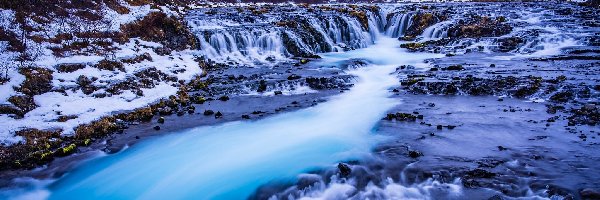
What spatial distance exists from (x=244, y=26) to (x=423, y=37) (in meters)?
14.5

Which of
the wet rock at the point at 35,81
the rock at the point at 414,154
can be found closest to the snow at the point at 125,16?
the wet rock at the point at 35,81

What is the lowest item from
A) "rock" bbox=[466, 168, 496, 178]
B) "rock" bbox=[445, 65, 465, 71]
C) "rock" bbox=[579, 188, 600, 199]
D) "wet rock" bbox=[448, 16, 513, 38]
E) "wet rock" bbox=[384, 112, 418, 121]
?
"rock" bbox=[579, 188, 600, 199]

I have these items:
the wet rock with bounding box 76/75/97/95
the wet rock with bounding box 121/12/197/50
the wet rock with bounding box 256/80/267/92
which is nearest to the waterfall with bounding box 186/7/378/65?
the wet rock with bounding box 121/12/197/50

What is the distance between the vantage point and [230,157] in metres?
12.3

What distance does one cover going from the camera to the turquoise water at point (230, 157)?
10457 mm

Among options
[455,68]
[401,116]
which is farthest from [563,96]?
[455,68]

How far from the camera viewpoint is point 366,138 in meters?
12.8

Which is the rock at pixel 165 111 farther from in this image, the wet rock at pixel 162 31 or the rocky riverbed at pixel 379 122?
the wet rock at pixel 162 31

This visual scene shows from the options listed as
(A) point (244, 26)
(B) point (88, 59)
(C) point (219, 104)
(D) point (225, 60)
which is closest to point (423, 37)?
(A) point (244, 26)

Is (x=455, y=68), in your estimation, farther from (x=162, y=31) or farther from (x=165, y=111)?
(x=162, y=31)

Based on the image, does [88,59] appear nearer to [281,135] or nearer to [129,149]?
[129,149]

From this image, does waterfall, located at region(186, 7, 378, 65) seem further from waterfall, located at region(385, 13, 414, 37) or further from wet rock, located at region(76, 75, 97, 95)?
wet rock, located at region(76, 75, 97, 95)

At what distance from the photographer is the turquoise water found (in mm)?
10457

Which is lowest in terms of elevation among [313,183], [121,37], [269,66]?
[313,183]
